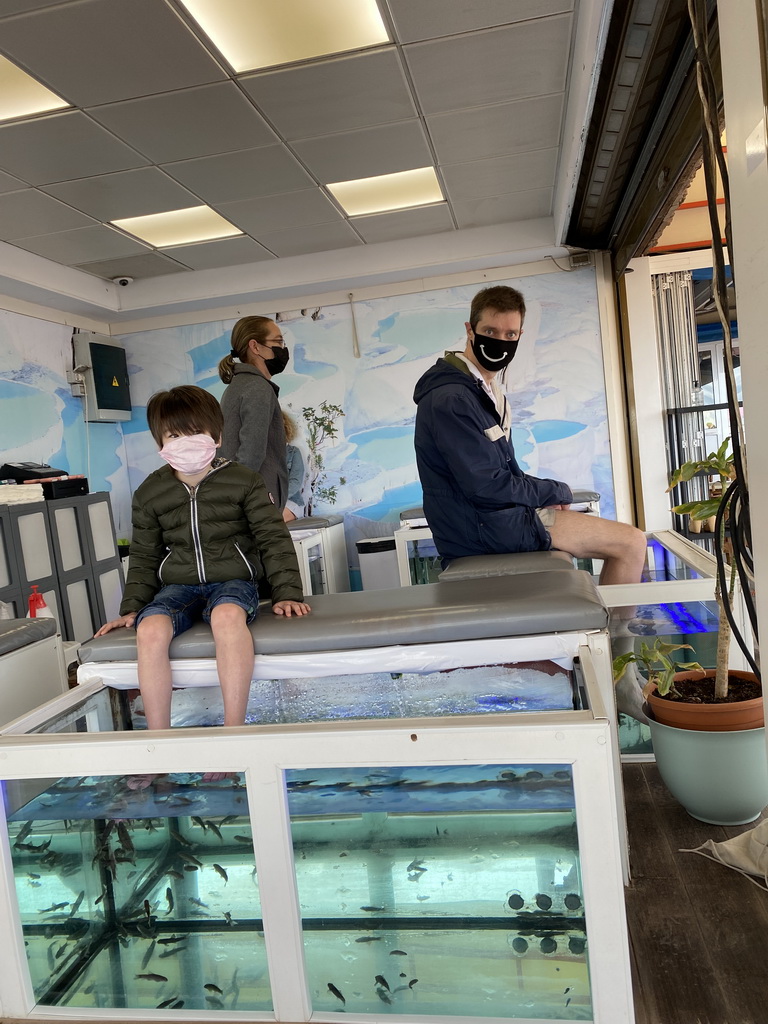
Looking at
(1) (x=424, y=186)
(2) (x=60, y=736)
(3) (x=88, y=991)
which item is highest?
(1) (x=424, y=186)

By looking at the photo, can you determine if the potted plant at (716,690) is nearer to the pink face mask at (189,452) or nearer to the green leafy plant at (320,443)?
the pink face mask at (189,452)

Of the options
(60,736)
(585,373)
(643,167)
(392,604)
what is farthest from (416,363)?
(60,736)

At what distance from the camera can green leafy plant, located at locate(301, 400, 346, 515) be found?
571 centimetres

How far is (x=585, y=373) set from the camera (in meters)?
5.38

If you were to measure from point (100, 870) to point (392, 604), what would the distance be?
83cm

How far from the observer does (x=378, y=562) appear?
5289 millimetres

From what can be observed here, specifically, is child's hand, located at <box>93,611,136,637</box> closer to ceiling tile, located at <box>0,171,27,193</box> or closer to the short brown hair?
the short brown hair

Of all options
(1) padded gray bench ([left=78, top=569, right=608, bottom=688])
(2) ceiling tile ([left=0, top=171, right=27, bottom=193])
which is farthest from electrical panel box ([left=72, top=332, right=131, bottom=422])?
(1) padded gray bench ([left=78, top=569, right=608, bottom=688])

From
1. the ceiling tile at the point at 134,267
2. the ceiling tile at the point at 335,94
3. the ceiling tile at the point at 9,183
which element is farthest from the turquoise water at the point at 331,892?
the ceiling tile at the point at 134,267

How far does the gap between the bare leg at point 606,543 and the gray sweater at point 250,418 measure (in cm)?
104

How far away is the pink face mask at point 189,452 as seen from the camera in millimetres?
2014

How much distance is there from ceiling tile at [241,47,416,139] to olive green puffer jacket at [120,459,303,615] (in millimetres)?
1779

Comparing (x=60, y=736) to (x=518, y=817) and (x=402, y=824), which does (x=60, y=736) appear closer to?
(x=402, y=824)

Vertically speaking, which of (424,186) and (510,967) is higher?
(424,186)
